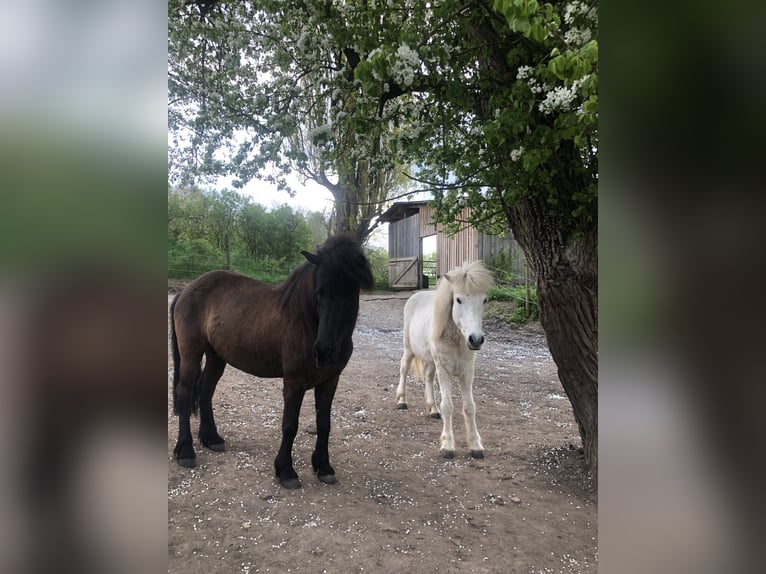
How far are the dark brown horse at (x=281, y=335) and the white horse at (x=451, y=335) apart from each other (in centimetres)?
83

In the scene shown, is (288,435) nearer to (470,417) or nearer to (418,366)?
(470,417)

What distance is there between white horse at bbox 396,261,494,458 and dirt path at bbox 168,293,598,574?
0.19 meters

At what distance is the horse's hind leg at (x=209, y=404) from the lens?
3.00 m

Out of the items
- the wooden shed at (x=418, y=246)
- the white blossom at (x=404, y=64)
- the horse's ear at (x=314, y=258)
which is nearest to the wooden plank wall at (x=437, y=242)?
the wooden shed at (x=418, y=246)

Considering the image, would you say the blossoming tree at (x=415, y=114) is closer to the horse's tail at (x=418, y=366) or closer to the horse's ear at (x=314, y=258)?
the horse's ear at (x=314, y=258)

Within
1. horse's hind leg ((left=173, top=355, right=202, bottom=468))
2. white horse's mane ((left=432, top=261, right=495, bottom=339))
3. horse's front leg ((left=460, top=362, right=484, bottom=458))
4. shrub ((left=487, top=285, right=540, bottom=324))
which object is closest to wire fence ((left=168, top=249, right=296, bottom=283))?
horse's hind leg ((left=173, top=355, right=202, bottom=468))

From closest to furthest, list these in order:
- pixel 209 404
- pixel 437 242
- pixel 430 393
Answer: pixel 209 404
pixel 437 242
pixel 430 393

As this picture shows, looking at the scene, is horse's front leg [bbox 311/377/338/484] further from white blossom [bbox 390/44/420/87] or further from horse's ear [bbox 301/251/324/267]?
white blossom [bbox 390/44/420/87]

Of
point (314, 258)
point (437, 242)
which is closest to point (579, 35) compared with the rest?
point (314, 258)

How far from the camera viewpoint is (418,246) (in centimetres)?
378

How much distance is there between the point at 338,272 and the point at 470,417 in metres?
1.71

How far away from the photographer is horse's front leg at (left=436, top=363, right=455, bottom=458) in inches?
121
